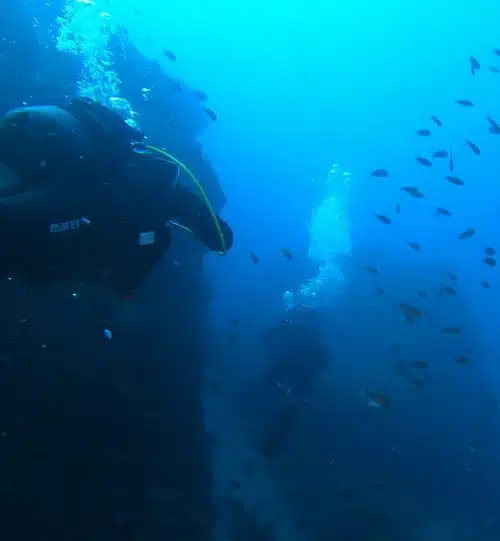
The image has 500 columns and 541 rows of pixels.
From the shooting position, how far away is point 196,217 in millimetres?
3625

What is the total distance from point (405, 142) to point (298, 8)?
3632 centimetres

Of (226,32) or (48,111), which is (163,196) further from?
(226,32)

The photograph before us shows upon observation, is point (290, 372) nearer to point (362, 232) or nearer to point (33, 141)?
point (33, 141)

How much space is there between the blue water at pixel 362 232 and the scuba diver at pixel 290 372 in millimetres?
786

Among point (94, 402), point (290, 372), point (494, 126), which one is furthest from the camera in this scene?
point (290, 372)

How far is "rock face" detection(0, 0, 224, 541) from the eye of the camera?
934cm

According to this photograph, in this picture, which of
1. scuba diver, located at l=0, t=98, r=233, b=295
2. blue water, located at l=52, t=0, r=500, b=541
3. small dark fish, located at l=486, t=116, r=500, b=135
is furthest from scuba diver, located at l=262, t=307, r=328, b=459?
scuba diver, located at l=0, t=98, r=233, b=295

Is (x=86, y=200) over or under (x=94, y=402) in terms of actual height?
over

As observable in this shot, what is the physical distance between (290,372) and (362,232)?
55825mm

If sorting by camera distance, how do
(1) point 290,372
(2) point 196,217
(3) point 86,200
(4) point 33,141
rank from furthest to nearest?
(1) point 290,372 < (2) point 196,217 < (3) point 86,200 < (4) point 33,141

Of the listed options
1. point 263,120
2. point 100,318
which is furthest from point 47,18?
point 263,120

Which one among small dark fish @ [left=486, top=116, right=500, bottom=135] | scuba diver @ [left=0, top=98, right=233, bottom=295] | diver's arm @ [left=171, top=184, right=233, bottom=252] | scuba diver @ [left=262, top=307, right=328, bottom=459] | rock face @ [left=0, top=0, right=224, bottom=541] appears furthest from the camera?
scuba diver @ [left=262, top=307, right=328, bottom=459]

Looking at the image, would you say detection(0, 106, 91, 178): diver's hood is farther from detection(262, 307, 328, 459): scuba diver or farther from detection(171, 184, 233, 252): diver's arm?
detection(262, 307, 328, 459): scuba diver

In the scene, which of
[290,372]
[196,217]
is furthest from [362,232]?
[196,217]
